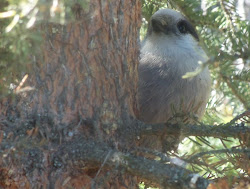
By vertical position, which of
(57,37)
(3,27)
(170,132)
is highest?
(3,27)

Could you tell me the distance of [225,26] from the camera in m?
1.61

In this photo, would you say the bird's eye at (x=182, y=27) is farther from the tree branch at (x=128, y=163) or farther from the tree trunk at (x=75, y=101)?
the tree branch at (x=128, y=163)

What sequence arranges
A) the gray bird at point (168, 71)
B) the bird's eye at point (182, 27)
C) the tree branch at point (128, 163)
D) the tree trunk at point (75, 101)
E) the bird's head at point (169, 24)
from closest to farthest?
1. the tree branch at point (128, 163)
2. the tree trunk at point (75, 101)
3. the gray bird at point (168, 71)
4. the bird's head at point (169, 24)
5. the bird's eye at point (182, 27)

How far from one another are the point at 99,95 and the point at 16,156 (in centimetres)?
33

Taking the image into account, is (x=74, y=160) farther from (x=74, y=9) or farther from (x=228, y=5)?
(x=228, y=5)

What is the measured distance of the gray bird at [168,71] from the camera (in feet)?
5.67

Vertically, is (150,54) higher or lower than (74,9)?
lower

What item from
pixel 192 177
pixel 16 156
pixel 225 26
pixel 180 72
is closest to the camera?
pixel 192 177

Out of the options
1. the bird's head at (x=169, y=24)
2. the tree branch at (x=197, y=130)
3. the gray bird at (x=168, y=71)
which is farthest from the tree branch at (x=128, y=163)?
the bird's head at (x=169, y=24)

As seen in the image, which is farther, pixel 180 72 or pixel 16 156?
pixel 180 72

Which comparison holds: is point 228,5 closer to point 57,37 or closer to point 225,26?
point 225,26

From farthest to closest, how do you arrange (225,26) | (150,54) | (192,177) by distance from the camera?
(150,54) → (225,26) → (192,177)

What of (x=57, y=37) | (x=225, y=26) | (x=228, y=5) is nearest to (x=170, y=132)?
(x=57, y=37)

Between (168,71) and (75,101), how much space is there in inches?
24.4
